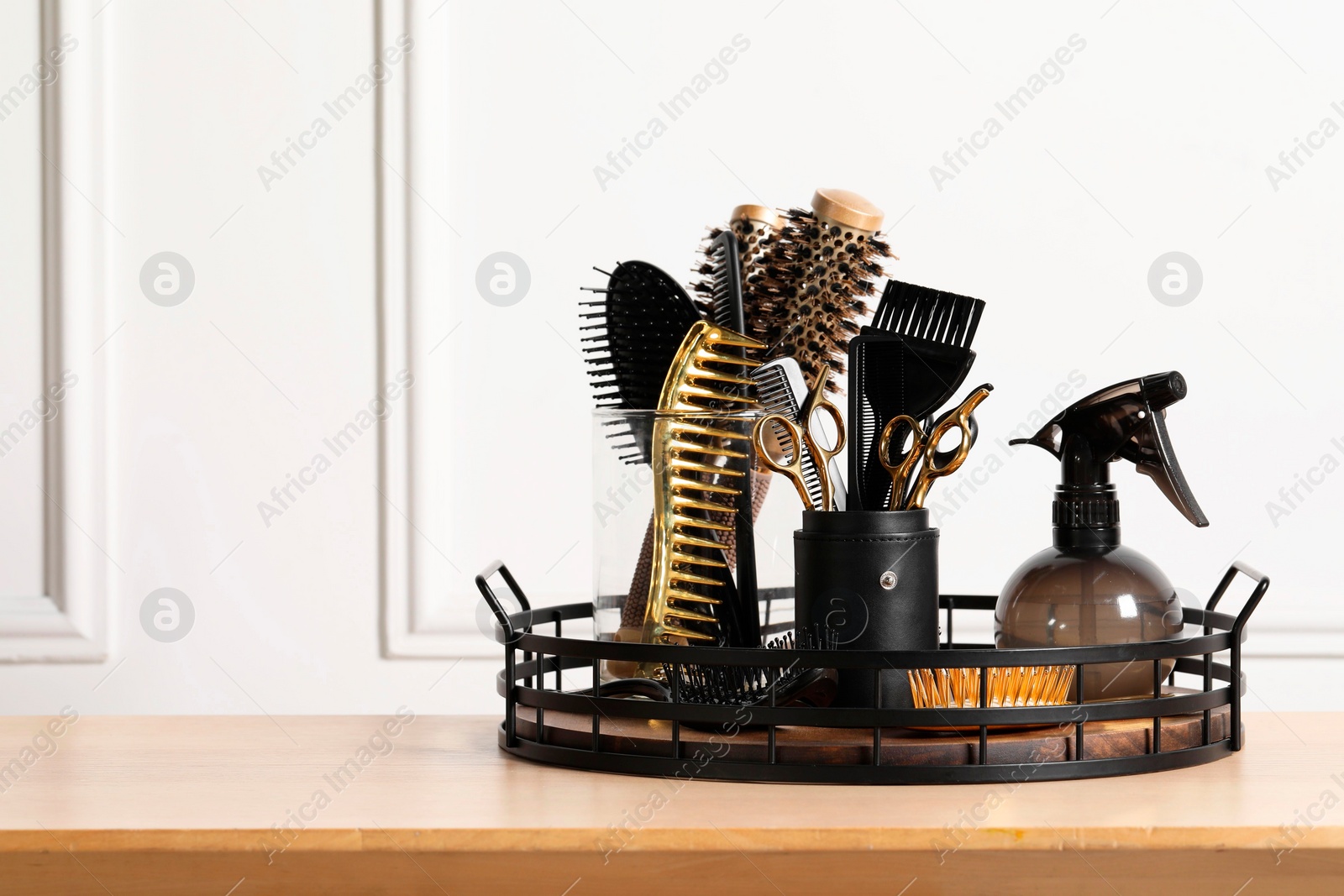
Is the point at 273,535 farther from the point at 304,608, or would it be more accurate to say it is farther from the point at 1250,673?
the point at 1250,673

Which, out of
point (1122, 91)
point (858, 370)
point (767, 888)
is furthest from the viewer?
point (1122, 91)

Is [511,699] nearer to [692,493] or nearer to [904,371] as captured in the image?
[692,493]

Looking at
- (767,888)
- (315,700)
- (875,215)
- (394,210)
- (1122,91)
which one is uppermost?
(1122,91)

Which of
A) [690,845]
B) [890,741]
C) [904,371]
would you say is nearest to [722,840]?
[690,845]

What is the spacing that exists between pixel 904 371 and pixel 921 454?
0.04 meters

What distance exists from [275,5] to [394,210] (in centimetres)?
24

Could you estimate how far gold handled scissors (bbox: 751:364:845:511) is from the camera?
Result: 54 cm

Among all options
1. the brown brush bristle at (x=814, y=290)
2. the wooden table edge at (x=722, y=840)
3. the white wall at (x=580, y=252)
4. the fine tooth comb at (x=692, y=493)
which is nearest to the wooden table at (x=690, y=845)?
the wooden table edge at (x=722, y=840)

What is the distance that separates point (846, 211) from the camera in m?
0.58

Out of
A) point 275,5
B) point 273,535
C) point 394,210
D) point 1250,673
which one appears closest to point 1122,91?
point 1250,673

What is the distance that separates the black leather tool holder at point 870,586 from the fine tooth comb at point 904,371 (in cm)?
2

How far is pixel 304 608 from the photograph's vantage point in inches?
47.4

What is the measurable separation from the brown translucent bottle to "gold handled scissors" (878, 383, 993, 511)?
2.5 inches

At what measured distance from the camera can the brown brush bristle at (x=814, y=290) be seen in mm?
585
